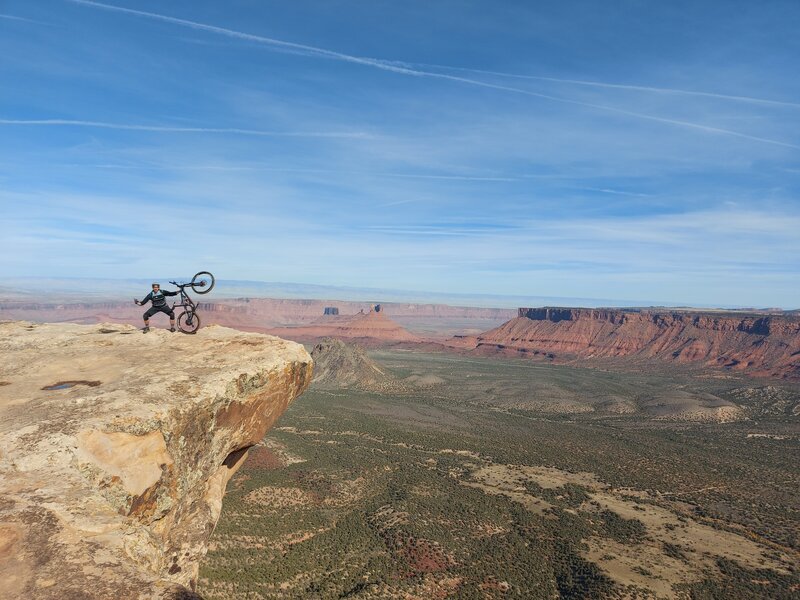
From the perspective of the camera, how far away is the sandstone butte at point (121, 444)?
22.8 ft

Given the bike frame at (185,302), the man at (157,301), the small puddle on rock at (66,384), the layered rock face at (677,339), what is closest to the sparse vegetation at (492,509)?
the bike frame at (185,302)

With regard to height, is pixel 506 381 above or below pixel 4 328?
below

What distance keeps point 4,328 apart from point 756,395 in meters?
121

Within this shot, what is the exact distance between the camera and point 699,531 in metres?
36.8

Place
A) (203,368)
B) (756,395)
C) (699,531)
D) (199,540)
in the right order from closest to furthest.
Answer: (199,540) < (203,368) < (699,531) < (756,395)

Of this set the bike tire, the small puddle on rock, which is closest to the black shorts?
the bike tire

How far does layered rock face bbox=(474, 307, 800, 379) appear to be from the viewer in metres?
136

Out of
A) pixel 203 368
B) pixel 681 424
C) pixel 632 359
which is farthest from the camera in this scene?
pixel 632 359

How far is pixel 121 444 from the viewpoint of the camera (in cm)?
1041

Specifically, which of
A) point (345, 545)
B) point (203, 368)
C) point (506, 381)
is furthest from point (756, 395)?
point (203, 368)

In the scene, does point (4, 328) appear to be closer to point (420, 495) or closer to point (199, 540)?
point (199, 540)

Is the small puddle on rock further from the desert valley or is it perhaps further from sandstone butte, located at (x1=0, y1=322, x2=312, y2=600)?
the desert valley

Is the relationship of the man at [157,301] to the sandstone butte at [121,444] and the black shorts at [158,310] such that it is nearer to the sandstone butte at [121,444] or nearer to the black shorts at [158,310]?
the black shorts at [158,310]

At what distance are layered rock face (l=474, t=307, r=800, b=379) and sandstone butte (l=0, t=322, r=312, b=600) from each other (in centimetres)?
14542
